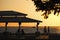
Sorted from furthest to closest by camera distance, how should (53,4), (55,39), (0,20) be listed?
1. (0,20)
2. (55,39)
3. (53,4)

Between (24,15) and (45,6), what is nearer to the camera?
(45,6)

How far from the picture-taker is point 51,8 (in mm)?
24094

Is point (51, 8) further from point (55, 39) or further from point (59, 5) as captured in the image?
point (55, 39)

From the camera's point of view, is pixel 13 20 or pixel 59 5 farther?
pixel 13 20

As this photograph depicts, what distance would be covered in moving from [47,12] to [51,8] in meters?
0.60

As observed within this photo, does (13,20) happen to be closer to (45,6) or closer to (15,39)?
(15,39)

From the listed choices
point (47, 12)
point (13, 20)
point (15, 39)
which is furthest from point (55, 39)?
point (47, 12)

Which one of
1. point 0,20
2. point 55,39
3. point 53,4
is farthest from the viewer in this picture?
point 0,20

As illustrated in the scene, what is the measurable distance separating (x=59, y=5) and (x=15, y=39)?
47.7 feet

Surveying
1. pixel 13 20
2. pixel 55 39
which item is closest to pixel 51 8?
pixel 55 39

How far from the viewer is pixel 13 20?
1754 inches

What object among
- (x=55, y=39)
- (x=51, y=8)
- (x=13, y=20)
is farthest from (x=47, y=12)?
(x=13, y=20)

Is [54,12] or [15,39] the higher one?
[54,12]

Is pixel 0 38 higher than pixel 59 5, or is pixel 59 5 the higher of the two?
pixel 59 5
